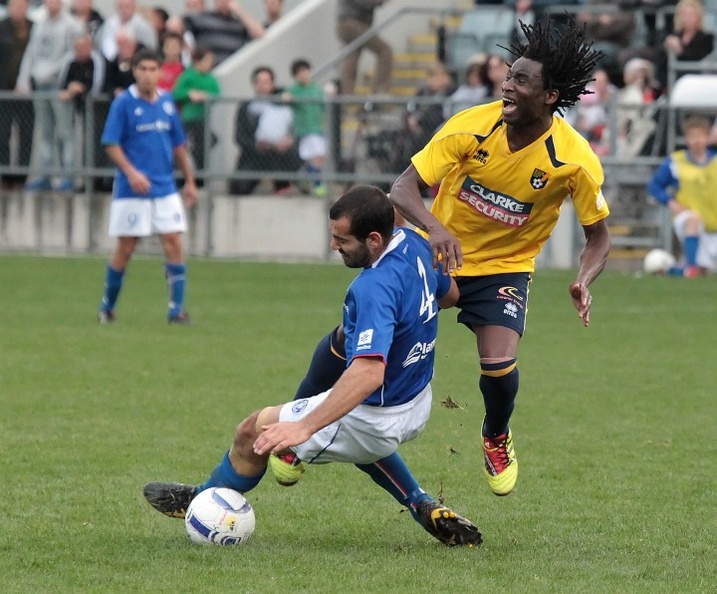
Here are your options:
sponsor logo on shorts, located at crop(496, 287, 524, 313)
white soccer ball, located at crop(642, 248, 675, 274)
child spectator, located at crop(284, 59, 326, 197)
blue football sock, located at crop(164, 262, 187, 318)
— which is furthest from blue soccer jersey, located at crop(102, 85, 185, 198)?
white soccer ball, located at crop(642, 248, 675, 274)

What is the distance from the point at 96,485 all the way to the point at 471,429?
2.52 metres

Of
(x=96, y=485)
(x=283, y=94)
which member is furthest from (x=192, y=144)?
(x=96, y=485)

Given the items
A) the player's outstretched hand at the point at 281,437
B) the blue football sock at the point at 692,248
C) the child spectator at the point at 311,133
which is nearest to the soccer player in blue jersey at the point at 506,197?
the player's outstretched hand at the point at 281,437

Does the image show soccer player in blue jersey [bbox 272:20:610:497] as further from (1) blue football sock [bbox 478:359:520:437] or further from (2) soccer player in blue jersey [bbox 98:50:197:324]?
(2) soccer player in blue jersey [bbox 98:50:197:324]

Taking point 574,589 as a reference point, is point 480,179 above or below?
above

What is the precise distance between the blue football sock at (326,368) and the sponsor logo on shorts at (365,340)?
2.97 feet

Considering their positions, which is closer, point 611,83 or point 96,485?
point 96,485

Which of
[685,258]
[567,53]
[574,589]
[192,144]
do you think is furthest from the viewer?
[192,144]

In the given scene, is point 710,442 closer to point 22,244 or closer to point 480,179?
point 480,179

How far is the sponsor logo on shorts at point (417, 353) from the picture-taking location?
5461mm

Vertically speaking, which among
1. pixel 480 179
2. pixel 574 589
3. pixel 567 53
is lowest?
pixel 574 589

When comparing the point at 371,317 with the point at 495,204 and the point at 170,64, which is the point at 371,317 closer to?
the point at 495,204

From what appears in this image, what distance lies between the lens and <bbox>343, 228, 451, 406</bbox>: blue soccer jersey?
5.16 meters

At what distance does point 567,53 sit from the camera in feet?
20.5
